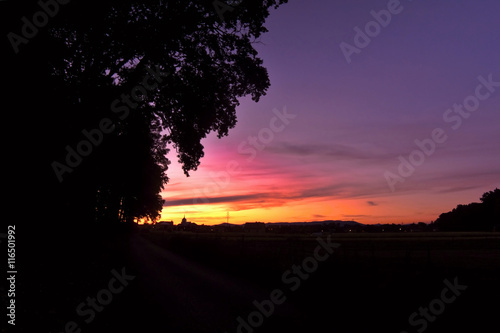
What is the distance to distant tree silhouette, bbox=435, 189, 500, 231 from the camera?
124562 mm

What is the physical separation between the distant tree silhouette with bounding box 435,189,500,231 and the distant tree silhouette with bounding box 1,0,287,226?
133 m

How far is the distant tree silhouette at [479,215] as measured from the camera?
125m

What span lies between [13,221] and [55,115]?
339cm

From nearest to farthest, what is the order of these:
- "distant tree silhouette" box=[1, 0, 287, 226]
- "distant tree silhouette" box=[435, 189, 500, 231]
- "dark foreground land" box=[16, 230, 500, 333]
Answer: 1. "dark foreground land" box=[16, 230, 500, 333]
2. "distant tree silhouette" box=[1, 0, 287, 226]
3. "distant tree silhouette" box=[435, 189, 500, 231]

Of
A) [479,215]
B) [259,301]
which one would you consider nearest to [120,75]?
[259,301]

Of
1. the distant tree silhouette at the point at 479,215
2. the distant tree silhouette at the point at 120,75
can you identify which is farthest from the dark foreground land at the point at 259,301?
the distant tree silhouette at the point at 479,215

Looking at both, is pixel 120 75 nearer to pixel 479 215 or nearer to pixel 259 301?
pixel 259 301

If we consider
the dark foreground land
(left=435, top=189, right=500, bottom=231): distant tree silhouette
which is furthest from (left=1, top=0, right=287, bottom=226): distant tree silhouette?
(left=435, top=189, right=500, bottom=231): distant tree silhouette

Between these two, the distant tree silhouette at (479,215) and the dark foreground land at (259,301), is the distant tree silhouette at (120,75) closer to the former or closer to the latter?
the dark foreground land at (259,301)

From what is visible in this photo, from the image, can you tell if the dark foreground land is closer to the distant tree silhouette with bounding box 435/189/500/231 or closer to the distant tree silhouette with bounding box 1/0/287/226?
the distant tree silhouette with bounding box 1/0/287/226

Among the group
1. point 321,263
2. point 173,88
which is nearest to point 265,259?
point 321,263

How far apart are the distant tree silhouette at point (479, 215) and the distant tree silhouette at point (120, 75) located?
133 meters

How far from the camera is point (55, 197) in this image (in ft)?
43.2

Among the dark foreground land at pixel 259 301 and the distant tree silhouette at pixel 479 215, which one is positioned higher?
the distant tree silhouette at pixel 479 215
